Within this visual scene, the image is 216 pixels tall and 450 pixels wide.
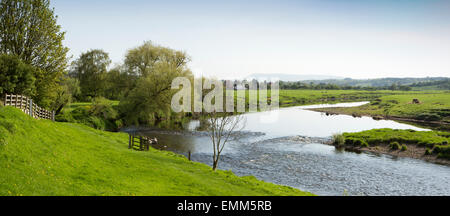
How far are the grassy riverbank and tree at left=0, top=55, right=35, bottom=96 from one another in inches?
1538

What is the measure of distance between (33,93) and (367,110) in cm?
9224

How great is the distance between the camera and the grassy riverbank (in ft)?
118

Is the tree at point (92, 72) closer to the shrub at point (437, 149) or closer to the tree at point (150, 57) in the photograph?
the tree at point (150, 57)

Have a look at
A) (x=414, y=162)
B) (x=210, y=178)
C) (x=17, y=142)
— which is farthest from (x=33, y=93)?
(x=414, y=162)

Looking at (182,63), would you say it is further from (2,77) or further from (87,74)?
(2,77)

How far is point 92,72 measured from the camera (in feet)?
247

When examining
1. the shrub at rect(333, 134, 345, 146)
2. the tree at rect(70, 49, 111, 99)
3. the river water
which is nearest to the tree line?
the river water

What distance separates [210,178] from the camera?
21.7 meters

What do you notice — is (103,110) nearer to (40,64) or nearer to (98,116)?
(98,116)

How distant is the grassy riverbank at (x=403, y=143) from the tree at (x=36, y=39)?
38118 millimetres

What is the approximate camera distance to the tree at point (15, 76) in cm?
2866

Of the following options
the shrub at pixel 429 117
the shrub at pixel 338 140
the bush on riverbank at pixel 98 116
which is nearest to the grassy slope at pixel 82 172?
the shrub at pixel 338 140

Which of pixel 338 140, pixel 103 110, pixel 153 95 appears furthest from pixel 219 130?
pixel 103 110

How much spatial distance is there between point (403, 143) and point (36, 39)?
4750 cm
